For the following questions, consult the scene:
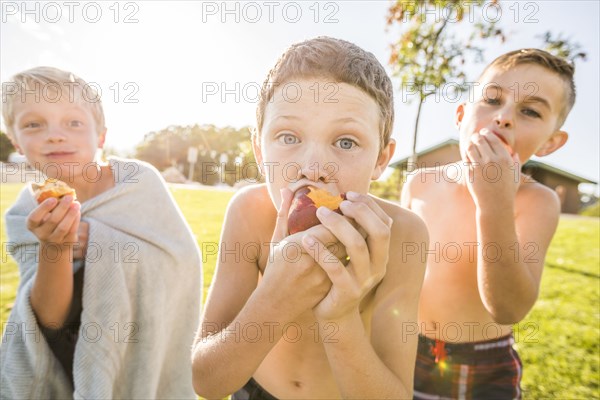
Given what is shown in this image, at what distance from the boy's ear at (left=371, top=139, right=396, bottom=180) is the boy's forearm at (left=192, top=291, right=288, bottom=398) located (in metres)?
0.87

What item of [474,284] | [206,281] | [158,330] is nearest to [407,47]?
[206,281]

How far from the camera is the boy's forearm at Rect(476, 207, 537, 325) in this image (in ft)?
6.40

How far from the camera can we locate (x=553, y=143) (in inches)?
100

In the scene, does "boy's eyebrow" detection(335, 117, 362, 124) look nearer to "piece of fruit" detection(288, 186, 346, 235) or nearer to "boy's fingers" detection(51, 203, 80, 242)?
"piece of fruit" detection(288, 186, 346, 235)

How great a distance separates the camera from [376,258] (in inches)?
55.3

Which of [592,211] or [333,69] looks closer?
[333,69]

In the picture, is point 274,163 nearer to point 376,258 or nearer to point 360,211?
point 360,211

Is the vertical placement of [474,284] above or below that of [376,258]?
below

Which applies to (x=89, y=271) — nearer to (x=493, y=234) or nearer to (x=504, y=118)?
(x=493, y=234)

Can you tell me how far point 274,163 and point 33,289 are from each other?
5.94ft

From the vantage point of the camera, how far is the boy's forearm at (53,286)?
210 centimetres

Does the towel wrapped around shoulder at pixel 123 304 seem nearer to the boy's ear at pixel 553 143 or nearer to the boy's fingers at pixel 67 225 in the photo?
the boy's fingers at pixel 67 225

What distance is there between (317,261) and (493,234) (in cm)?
117

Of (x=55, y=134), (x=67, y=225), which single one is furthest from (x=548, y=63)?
(x=55, y=134)
